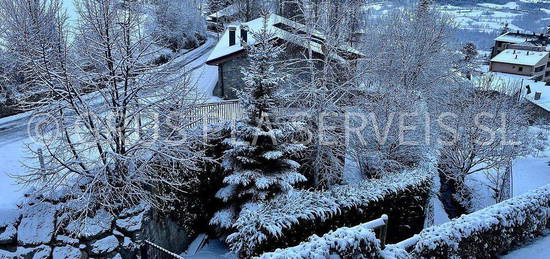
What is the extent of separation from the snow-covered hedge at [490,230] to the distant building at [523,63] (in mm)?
53264

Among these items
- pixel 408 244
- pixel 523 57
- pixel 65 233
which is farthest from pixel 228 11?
pixel 408 244

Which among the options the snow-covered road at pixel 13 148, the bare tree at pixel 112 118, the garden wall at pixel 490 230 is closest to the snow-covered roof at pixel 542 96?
the snow-covered road at pixel 13 148

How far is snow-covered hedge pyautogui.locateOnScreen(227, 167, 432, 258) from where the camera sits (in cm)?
868

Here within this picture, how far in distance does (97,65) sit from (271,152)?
5.24 meters

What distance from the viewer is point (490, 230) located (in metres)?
7.98

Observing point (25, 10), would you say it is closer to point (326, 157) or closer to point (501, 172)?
point (326, 157)

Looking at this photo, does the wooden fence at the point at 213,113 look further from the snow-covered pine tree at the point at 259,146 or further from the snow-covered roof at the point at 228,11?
the snow-covered roof at the point at 228,11

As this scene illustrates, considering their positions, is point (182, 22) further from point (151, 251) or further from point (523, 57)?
point (523, 57)

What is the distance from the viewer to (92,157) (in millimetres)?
11070

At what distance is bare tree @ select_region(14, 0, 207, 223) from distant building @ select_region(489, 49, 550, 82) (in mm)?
57164

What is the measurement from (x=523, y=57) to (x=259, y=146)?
190ft

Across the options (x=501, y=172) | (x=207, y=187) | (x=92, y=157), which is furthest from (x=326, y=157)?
(x=501, y=172)

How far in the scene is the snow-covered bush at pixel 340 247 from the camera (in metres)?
6.03

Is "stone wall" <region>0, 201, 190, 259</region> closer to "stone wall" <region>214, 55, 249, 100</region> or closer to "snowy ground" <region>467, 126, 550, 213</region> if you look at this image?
"stone wall" <region>214, 55, 249, 100</region>
